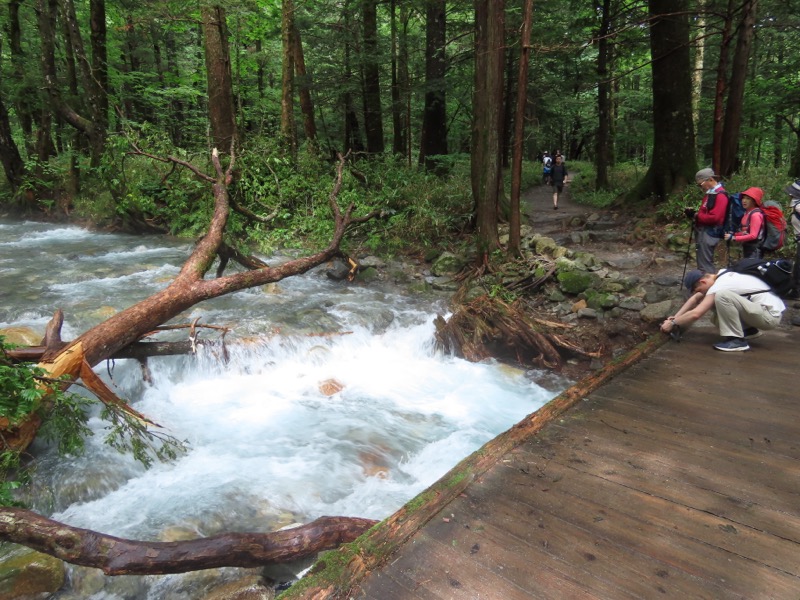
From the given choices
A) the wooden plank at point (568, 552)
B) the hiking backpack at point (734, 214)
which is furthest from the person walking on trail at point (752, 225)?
the wooden plank at point (568, 552)

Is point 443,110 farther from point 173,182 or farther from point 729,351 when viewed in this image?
point 729,351

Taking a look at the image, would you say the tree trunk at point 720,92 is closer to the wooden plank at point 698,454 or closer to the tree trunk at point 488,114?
the tree trunk at point 488,114

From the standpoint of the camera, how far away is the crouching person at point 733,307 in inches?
214

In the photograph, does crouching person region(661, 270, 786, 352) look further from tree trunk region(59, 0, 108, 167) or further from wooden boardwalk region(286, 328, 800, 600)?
tree trunk region(59, 0, 108, 167)

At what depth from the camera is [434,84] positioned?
15242 mm

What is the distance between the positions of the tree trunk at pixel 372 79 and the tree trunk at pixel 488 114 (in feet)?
24.3

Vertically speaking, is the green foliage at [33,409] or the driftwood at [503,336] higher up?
the green foliage at [33,409]

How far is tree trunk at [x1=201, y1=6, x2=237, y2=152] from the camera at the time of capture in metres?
12.5

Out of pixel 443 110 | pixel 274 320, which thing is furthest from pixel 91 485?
pixel 443 110

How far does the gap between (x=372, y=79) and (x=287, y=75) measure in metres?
4.39

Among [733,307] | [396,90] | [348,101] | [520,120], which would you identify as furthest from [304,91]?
[733,307]

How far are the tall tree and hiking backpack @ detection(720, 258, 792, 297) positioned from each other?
839 cm

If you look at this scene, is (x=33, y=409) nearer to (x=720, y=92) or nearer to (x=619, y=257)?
(x=619, y=257)

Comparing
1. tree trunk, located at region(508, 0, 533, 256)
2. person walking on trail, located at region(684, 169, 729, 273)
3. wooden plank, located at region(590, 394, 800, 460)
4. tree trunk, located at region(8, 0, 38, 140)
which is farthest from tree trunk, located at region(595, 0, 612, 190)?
tree trunk, located at region(8, 0, 38, 140)
